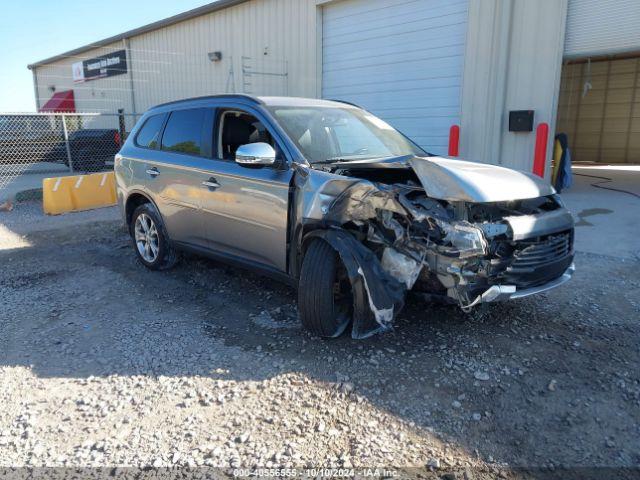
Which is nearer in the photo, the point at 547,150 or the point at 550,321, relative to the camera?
the point at 550,321

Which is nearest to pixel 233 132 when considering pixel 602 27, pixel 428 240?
pixel 428 240

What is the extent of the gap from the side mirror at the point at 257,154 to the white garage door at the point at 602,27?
6.81 meters

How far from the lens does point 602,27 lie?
809 cm

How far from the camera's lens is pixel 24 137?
1366 centimetres

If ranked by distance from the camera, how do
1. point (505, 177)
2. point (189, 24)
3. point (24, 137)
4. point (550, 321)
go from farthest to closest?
1. point (189, 24)
2. point (24, 137)
3. point (550, 321)
4. point (505, 177)

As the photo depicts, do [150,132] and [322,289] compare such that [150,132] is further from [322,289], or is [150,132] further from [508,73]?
[508,73]

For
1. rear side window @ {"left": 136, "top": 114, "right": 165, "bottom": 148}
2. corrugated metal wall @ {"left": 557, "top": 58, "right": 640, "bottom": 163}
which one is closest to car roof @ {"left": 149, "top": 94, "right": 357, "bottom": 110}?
rear side window @ {"left": 136, "top": 114, "right": 165, "bottom": 148}

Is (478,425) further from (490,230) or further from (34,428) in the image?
(34,428)

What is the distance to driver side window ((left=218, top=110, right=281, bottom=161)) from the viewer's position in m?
4.64

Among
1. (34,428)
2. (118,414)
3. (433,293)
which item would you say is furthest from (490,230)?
(34,428)

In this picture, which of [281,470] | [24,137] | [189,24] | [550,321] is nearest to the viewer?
[281,470]

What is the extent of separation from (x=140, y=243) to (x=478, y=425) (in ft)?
14.1

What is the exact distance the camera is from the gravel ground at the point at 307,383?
2.62 metres

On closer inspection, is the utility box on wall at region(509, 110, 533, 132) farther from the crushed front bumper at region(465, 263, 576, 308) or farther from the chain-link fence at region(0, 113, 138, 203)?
the chain-link fence at region(0, 113, 138, 203)
